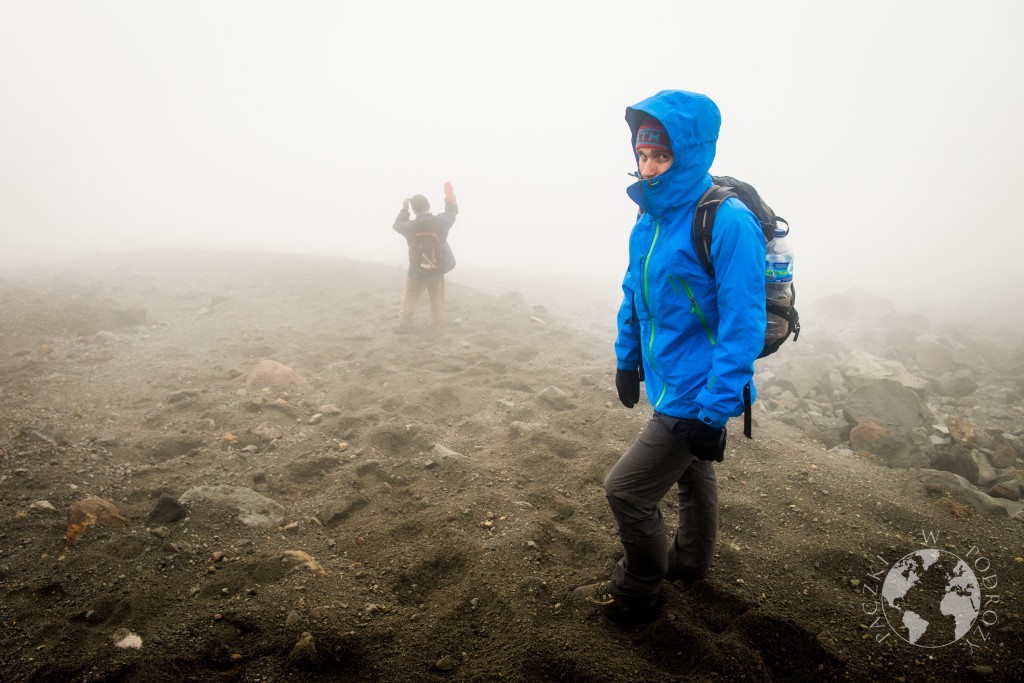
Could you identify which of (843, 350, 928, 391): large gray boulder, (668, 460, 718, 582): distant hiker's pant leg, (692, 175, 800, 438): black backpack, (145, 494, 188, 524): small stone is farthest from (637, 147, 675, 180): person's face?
(843, 350, 928, 391): large gray boulder

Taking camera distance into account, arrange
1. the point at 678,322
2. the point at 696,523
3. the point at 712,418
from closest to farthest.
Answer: the point at 712,418, the point at 678,322, the point at 696,523

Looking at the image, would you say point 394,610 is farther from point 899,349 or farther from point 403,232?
point 899,349

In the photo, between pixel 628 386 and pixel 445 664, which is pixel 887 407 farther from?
pixel 445 664

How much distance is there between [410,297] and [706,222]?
8.15 meters

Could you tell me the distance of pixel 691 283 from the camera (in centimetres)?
265

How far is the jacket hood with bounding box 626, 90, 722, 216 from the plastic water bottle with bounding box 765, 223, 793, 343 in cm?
48

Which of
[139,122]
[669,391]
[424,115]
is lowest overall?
[669,391]

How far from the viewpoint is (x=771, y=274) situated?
2730mm

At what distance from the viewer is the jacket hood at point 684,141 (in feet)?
8.62

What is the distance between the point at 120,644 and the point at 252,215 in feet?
281

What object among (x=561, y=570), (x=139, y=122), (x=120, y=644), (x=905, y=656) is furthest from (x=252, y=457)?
(x=139, y=122)

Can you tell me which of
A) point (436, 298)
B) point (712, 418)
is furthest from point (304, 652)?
point (436, 298)

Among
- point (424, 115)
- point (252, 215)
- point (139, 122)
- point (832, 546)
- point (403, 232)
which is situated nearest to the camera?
point (832, 546)

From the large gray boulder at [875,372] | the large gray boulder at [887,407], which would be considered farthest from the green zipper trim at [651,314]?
the large gray boulder at [875,372]
